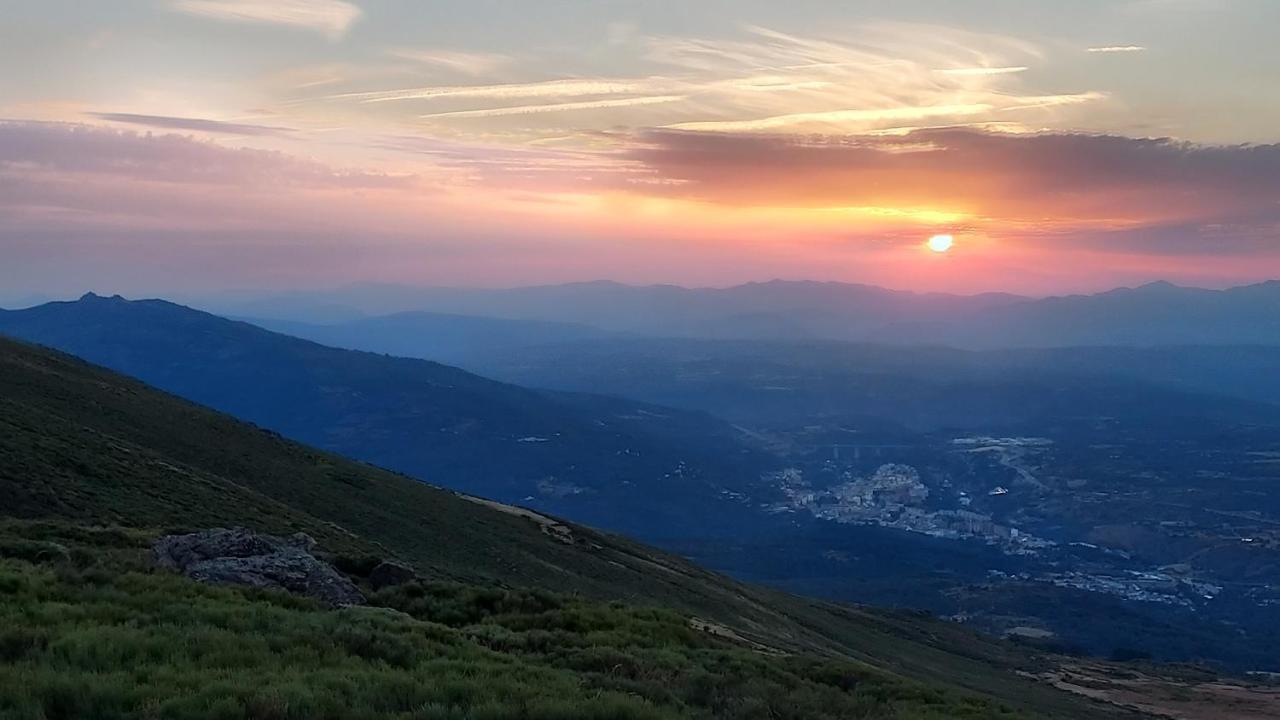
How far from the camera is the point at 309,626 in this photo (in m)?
11.9

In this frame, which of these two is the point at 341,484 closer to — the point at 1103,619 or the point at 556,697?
the point at 556,697

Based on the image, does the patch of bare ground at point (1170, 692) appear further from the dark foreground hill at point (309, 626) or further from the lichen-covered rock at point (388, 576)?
the lichen-covered rock at point (388, 576)

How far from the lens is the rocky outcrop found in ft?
50.8

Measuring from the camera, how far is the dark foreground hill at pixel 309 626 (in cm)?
917

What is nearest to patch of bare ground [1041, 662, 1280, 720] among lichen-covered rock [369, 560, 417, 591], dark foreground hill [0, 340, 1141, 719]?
dark foreground hill [0, 340, 1141, 719]

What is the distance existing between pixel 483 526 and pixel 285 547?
23544 millimetres

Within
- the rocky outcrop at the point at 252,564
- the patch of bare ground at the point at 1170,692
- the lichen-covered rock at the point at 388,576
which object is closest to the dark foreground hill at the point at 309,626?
the lichen-covered rock at the point at 388,576

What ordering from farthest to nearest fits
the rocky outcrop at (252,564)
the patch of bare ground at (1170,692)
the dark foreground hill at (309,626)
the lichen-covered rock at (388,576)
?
the patch of bare ground at (1170,692), the lichen-covered rock at (388,576), the rocky outcrop at (252,564), the dark foreground hill at (309,626)

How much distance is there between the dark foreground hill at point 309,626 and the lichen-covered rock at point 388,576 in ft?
1.80

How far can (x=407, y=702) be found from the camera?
30.3ft

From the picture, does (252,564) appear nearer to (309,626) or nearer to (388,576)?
(388,576)

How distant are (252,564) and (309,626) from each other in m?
4.78

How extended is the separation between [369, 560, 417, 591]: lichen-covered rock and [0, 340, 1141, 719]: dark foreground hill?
0.55 meters

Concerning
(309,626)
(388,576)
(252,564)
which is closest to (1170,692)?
(388,576)
